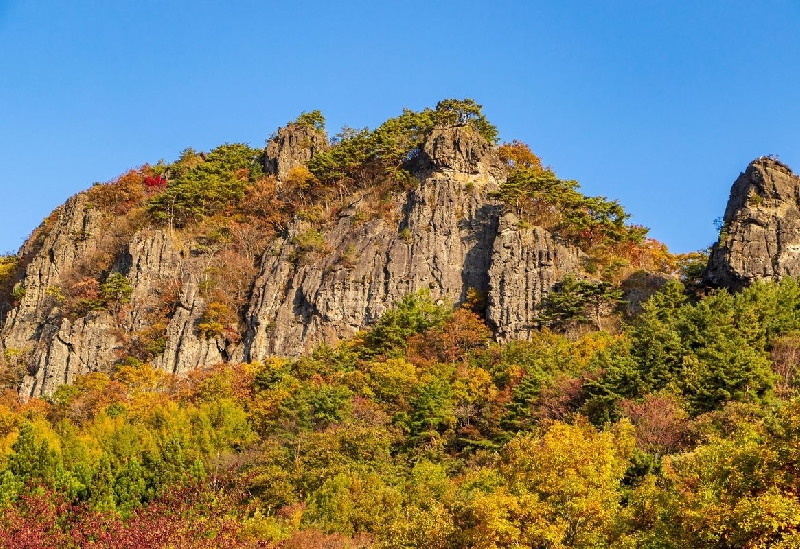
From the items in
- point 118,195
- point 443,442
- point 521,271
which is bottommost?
point 443,442

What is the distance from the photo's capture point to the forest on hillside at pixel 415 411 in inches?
949

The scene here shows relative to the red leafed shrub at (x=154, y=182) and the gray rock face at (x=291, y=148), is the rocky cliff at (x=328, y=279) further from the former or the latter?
the gray rock face at (x=291, y=148)

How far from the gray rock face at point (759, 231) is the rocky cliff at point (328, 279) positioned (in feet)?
29.0

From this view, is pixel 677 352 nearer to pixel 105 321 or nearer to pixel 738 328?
pixel 738 328

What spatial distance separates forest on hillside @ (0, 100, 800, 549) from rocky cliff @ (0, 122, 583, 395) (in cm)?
79

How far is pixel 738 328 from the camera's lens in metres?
44.6

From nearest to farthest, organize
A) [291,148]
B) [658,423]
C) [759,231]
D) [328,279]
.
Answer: [658,423], [759,231], [328,279], [291,148]

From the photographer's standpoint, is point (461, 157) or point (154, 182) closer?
point (461, 157)

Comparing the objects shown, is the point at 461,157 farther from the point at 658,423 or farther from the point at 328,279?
the point at 658,423

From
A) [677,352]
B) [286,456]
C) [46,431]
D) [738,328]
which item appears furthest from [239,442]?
[738,328]

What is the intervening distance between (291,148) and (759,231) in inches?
1448

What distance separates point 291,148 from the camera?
76625mm

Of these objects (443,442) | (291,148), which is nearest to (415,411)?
(443,442)

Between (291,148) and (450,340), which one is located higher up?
(291,148)
